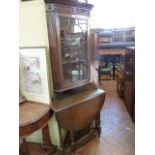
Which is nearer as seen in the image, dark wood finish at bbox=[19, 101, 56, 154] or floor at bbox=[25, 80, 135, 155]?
dark wood finish at bbox=[19, 101, 56, 154]

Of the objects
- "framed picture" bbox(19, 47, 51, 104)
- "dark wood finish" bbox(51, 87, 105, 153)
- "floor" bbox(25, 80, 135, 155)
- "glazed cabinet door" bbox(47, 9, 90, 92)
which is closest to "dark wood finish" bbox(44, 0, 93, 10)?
"glazed cabinet door" bbox(47, 9, 90, 92)

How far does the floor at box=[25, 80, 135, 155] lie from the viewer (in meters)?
2.23

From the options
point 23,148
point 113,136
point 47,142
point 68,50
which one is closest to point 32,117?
point 23,148

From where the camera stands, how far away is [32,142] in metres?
2.36

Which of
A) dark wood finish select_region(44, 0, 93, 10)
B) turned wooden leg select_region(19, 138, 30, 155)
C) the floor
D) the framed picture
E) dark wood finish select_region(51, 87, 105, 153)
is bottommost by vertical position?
the floor

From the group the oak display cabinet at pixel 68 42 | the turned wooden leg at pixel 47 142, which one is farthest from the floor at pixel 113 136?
the oak display cabinet at pixel 68 42

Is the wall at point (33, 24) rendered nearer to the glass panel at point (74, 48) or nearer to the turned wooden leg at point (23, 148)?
the glass panel at point (74, 48)

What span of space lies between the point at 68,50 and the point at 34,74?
0.48 metres

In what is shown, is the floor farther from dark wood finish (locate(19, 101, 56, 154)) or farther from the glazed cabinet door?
the glazed cabinet door

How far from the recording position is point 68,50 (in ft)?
6.82

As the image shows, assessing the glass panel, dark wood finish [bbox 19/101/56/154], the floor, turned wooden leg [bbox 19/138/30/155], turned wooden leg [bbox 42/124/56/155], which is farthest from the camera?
the floor

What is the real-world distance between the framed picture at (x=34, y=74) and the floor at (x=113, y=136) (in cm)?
75

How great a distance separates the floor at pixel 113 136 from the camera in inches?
87.8
